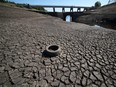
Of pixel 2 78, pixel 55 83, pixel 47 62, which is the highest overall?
pixel 47 62

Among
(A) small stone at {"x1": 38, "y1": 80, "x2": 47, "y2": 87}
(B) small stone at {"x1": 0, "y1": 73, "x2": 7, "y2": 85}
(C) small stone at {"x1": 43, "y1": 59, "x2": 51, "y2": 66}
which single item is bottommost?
(A) small stone at {"x1": 38, "y1": 80, "x2": 47, "y2": 87}

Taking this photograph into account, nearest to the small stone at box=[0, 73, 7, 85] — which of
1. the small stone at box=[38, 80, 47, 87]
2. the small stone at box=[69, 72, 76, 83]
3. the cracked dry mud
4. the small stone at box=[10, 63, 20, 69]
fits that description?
the cracked dry mud

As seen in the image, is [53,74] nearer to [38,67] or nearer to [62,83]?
[62,83]

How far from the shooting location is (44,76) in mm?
3061

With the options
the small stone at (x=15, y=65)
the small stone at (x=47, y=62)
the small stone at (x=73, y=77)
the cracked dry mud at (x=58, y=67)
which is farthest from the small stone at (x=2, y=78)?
the small stone at (x=73, y=77)

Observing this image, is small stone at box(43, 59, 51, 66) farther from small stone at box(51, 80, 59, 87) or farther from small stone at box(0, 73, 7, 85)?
small stone at box(0, 73, 7, 85)

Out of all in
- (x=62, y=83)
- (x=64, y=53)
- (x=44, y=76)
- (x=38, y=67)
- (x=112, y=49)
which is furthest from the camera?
(x=112, y=49)

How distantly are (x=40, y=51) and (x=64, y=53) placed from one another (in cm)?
121

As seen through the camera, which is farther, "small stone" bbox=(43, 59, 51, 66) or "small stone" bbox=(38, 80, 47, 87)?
"small stone" bbox=(43, 59, 51, 66)

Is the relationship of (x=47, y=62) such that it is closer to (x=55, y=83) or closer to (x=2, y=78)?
Answer: (x=55, y=83)

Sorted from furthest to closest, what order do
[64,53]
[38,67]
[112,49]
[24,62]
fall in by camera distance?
[112,49]
[64,53]
[24,62]
[38,67]

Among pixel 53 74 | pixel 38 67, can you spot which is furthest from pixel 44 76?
pixel 38 67

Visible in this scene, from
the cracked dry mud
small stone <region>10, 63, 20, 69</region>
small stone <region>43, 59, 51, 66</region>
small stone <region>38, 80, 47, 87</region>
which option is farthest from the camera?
small stone <region>43, 59, 51, 66</region>

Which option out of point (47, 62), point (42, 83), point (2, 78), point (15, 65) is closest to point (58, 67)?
point (47, 62)
